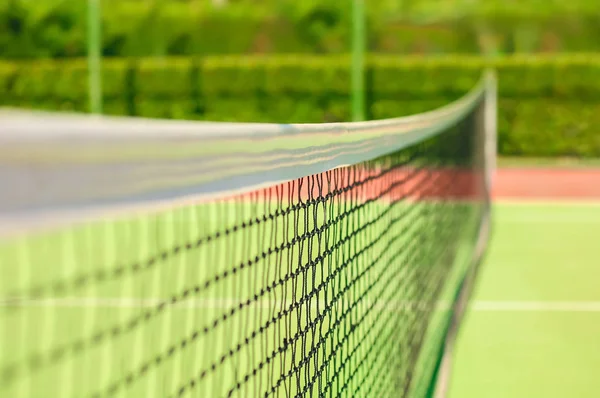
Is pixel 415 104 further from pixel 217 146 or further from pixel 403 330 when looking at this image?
pixel 217 146

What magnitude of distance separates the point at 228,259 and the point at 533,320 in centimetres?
218

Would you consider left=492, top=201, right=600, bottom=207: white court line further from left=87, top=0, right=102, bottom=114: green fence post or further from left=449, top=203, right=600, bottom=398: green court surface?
left=87, top=0, right=102, bottom=114: green fence post

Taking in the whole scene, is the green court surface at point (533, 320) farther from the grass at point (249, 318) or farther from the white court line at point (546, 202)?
the white court line at point (546, 202)

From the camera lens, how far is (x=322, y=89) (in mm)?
17391

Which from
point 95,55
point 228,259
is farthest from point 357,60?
point 228,259

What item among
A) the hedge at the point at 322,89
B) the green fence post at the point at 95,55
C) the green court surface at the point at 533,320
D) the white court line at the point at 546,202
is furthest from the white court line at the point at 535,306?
the green fence post at the point at 95,55

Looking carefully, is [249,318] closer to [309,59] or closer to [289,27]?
[309,59]

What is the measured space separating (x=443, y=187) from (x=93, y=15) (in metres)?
10.9

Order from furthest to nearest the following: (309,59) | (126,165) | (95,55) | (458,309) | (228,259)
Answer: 1. (309,59)
2. (95,55)
3. (458,309)
4. (228,259)
5. (126,165)

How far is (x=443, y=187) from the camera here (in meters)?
6.92

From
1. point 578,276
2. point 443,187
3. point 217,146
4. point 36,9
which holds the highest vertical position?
point 36,9

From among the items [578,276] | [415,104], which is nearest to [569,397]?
[578,276]

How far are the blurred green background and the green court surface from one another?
804 cm

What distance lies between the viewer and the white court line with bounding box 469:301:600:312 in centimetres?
571
